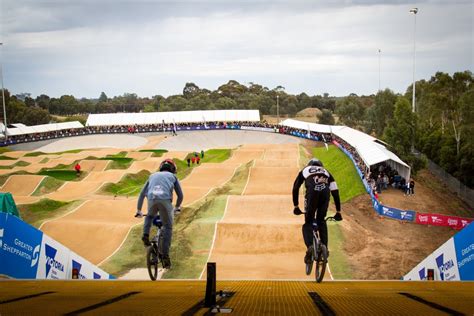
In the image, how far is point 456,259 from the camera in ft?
39.6

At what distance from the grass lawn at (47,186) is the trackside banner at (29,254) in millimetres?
29787

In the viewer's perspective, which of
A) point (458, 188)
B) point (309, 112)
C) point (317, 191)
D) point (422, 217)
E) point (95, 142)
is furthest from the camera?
point (309, 112)

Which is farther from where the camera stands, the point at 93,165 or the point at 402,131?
the point at 93,165

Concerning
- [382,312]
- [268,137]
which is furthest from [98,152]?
[382,312]

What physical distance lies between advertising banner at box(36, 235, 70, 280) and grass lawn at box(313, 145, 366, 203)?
25.3 m

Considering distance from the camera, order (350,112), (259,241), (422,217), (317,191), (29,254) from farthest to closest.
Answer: (350,112) < (422,217) < (259,241) < (29,254) < (317,191)

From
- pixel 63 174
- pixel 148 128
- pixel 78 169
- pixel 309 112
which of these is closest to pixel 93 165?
pixel 63 174

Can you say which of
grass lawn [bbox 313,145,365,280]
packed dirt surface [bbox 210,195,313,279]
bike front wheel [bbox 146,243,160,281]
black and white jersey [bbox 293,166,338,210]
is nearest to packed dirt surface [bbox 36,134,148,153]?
grass lawn [bbox 313,145,365,280]

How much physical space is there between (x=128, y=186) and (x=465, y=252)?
34.9 m

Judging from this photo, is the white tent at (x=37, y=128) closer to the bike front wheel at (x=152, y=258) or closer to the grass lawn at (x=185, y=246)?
the grass lawn at (x=185, y=246)

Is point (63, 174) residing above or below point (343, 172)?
below

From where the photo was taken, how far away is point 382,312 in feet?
16.5

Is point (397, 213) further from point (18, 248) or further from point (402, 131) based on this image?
point (18, 248)

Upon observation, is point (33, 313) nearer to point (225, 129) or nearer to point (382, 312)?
point (382, 312)
